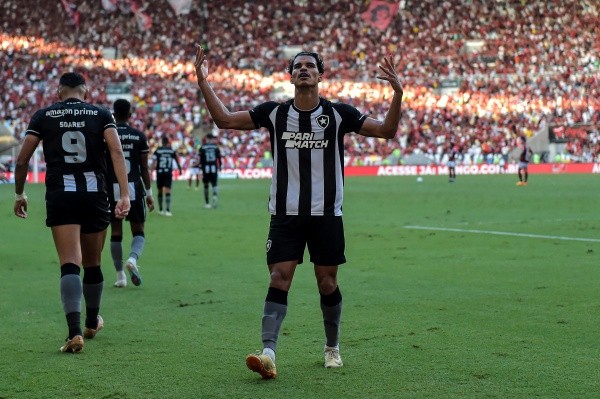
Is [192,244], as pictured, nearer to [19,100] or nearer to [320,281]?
[320,281]

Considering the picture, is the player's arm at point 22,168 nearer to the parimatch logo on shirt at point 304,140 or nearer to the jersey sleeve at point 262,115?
the jersey sleeve at point 262,115

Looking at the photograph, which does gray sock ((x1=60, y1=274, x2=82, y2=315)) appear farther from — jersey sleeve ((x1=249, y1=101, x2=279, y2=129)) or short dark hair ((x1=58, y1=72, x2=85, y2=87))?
jersey sleeve ((x1=249, y1=101, x2=279, y2=129))

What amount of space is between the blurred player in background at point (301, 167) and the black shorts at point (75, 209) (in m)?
1.57

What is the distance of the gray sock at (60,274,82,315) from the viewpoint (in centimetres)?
763

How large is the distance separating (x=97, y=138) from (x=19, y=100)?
51046 millimetres

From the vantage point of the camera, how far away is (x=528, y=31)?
63.6 m

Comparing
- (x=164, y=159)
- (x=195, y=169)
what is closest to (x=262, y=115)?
(x=164, y=159)

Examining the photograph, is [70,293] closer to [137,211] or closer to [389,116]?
[389,116]

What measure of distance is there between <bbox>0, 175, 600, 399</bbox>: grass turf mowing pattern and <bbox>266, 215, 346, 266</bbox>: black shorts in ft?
2.42

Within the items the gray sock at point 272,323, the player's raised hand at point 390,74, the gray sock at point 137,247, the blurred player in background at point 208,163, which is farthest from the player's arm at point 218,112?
the blurred player in background at point 208,163

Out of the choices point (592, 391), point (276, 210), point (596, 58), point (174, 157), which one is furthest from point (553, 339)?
point (596, 58)

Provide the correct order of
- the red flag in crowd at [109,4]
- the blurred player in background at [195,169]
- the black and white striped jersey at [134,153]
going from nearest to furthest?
the black and white striped jersey at [134,153] → the blurred player in background at [195,169] → the red flag in crowd at [109,4]

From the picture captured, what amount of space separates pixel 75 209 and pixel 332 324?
7.26 feet

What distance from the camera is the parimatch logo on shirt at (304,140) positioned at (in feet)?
22.1
